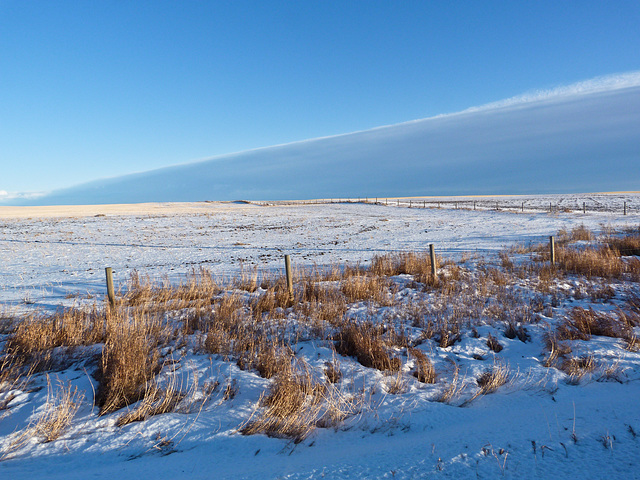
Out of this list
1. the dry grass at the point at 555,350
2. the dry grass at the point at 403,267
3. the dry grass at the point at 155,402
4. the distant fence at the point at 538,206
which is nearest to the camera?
the dry grass at the point at 155,402

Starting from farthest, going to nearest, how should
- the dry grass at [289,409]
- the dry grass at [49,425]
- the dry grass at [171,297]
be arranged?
the dry grass at [171,297], the dry grass at [289,409], the dry grass at [49,425]

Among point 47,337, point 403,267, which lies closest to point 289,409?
point 47,337

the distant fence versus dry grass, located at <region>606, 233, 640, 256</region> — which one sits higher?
dry grass, located at <region>606, 233, 640, 256</region>

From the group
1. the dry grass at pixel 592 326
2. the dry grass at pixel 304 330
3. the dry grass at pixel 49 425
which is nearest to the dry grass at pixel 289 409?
the dry grass at pixel 304 330

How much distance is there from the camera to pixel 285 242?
24.3 m

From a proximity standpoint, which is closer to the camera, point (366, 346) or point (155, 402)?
point (155, 402)

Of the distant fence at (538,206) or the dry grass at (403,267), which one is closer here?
the dry grass at (403,267)

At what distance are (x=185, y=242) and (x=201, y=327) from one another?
19726 millimetres

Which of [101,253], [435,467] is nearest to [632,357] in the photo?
[435,467]

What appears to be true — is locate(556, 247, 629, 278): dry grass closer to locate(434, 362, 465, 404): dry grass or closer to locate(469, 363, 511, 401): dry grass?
locate(469, 363, 511, 401): dry grass

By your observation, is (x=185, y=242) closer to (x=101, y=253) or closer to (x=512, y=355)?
(x=101, y=253)

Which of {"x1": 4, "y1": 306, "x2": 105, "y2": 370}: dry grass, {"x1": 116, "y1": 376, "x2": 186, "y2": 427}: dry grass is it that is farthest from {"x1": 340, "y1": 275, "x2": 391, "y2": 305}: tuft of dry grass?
{"x1": 4, "y1": 306, "x2": 105, "y2": 370}: dry grass

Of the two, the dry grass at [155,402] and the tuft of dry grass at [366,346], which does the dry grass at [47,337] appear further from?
the tuft of dry grass at [366,346]

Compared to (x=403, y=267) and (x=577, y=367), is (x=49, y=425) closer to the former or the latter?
(x=577, y=367)
